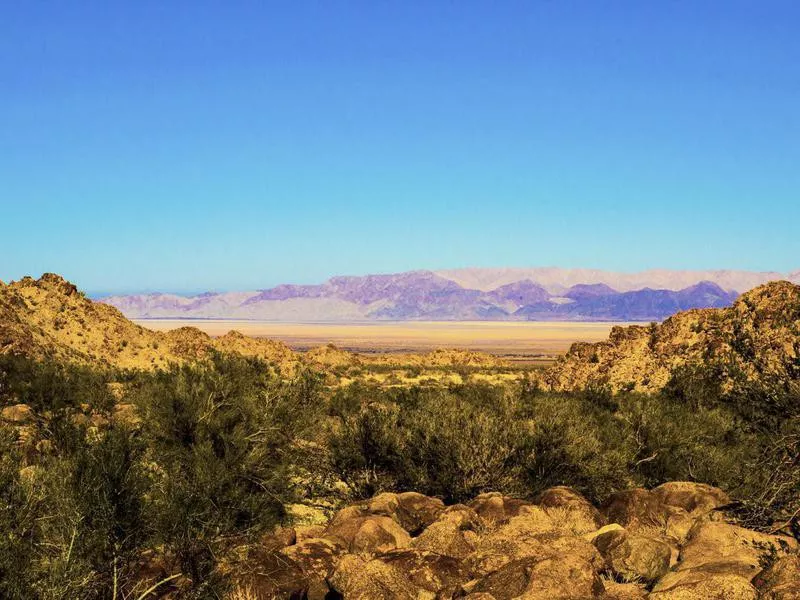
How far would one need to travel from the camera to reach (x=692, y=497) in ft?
53.8

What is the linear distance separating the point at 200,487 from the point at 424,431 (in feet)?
25.9

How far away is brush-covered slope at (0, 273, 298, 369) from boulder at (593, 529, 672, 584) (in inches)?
1227

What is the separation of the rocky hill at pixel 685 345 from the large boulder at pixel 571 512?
11.6 meters

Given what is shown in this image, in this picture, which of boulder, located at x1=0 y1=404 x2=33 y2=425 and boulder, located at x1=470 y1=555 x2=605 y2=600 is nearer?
boulder, located at x1=470 y1=555 x2=605 y2=600

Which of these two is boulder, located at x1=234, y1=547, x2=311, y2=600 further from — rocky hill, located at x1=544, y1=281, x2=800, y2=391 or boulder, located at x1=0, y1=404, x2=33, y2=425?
rocky hill, located at x1=544, y1=281, x2=800, y2=391

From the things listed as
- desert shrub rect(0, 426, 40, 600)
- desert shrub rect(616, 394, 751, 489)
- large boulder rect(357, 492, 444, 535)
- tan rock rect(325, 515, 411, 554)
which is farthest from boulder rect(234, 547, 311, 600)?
desert shrub rect(616, 394, 751, 489)

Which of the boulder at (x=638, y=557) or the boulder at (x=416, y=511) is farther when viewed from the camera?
the boulder at (x=416, y=511)

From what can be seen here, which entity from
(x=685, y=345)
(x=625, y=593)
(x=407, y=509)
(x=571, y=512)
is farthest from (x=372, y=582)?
(x=685, y=345)

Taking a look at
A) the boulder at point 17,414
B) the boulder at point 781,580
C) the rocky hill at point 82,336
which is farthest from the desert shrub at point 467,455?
the rocky hill at point 82,336

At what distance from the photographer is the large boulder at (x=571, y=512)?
1475 centimetres

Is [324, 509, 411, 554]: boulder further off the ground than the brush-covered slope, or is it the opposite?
the brush-covered slope

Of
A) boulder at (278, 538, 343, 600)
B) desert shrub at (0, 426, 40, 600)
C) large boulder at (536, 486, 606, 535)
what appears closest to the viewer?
desert shrub at (0, 426, 40, 600)

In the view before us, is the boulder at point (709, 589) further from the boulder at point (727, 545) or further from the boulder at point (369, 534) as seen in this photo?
the boulder at point (369, 534)

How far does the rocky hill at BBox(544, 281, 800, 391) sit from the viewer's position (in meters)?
27.6
